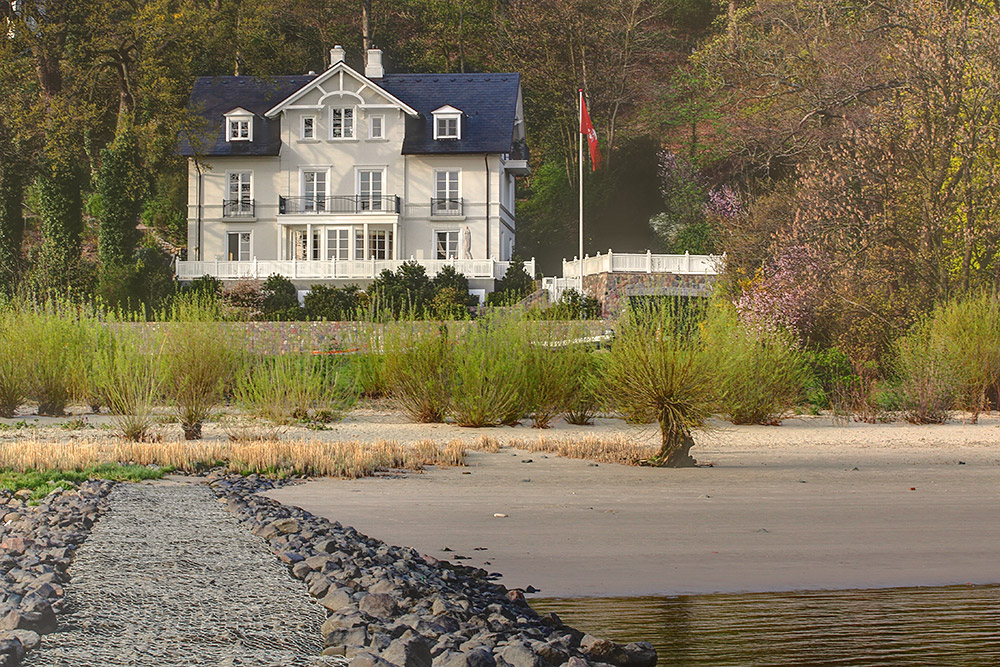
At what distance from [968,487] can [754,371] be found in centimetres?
709

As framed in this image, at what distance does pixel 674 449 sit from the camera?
13.8m

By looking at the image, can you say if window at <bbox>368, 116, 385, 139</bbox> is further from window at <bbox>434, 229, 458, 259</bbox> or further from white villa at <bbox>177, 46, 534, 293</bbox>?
window at <bbox>434, 229, 458, 259</bbox>

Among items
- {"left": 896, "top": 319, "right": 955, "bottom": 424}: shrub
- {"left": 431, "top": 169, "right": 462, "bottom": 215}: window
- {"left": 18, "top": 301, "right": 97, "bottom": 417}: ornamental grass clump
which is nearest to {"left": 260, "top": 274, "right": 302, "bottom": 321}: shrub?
{"left": 431, "top": 169, "right": 462, "bottom": 215}: window

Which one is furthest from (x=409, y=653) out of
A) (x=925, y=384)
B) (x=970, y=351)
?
(x=970, y=351)

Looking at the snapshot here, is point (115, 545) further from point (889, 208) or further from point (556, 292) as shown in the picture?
point (556, 292)

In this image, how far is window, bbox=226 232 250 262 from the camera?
163ft

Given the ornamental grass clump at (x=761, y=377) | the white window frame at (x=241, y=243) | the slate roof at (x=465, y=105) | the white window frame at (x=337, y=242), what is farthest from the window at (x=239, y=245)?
the ornamental grass clump at (x=761, y=377)

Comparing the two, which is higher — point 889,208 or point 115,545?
point 889,208

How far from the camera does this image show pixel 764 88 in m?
39.4

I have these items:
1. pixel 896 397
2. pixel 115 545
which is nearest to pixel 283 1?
pixel 896 397

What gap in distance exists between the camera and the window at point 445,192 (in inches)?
1922

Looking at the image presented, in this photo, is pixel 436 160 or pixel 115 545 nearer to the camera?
pixel 115 545

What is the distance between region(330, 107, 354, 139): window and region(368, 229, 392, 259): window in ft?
14.1

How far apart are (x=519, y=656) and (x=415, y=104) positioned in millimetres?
45987
